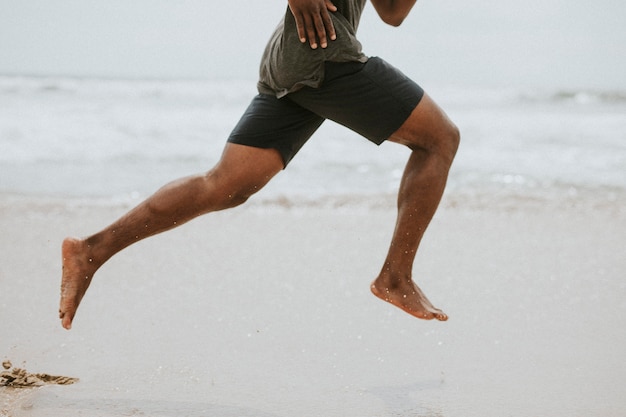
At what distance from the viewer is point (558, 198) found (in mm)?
6852

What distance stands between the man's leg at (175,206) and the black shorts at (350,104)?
68 mm

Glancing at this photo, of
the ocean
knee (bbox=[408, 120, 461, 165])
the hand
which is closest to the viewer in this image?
the hand

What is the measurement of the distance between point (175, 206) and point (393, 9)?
1030 mm

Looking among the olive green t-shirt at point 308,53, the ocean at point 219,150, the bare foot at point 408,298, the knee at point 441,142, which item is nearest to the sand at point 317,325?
the bare foot at point 408,298

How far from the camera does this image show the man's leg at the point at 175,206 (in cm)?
282

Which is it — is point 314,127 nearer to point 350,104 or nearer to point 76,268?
point 350,104

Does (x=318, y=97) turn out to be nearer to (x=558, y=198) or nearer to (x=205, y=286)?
(x=205, y=286)

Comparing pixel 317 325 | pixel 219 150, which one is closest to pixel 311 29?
pixel 317 325

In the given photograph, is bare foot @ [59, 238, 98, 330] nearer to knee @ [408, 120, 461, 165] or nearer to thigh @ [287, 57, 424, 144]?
thigh @ [287, 57, 424, 144]

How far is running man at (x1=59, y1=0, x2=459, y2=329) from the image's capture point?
267cm

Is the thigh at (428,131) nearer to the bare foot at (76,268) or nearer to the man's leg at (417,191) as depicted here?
the man's leg at (417,191)

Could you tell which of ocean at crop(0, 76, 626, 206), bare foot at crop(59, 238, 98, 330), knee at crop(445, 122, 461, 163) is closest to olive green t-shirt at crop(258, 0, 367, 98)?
knee at crop(445, 122, 461, 163)

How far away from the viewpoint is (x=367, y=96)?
8.82 feet

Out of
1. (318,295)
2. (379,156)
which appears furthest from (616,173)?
(318,295)
